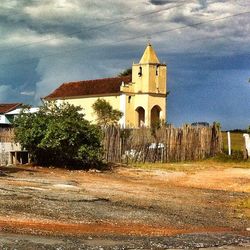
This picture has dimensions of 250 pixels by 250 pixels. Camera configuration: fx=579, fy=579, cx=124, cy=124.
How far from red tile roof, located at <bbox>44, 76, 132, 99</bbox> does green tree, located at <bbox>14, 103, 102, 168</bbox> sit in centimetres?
4228

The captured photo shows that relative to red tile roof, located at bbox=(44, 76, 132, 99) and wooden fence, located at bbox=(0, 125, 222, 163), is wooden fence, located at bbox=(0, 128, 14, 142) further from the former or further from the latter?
red tile roof, located at bbox=(44, 76, 132, 99)

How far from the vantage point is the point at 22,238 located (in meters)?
9.23

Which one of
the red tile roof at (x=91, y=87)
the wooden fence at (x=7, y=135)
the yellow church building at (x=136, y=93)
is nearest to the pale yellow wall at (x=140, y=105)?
the yellow church building at (x=136, y=93)

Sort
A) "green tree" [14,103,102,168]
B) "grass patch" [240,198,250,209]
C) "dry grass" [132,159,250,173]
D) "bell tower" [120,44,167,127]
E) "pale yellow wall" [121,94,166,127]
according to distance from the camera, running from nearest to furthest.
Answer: "grass patch" [240,198,250,209] → "green tree" [14,103,102,168] → "dry grass" [132,159,250,173] → "pale yellow wall" [121,94,166,127] → "bell tower" [120,44,167,127]

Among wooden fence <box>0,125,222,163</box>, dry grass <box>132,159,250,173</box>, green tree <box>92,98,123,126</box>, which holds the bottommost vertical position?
dry grass <box>132,159,250,173</box>

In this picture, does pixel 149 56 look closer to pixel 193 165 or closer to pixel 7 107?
pixel 7 107

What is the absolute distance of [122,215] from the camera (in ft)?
43.0

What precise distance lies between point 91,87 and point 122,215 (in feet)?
203

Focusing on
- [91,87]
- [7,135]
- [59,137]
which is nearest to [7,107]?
[91,87]

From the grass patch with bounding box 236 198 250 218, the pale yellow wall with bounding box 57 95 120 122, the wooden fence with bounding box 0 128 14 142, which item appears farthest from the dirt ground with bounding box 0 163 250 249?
the pale yellow wall with bounding box 57 95 120 122

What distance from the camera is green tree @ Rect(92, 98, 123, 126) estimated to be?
69.7 m

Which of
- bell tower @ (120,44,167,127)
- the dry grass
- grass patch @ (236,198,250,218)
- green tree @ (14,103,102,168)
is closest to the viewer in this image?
grass patch @ (236,198,250,218)

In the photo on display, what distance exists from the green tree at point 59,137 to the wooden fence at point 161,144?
4383 millimetres

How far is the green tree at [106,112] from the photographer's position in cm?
6974
